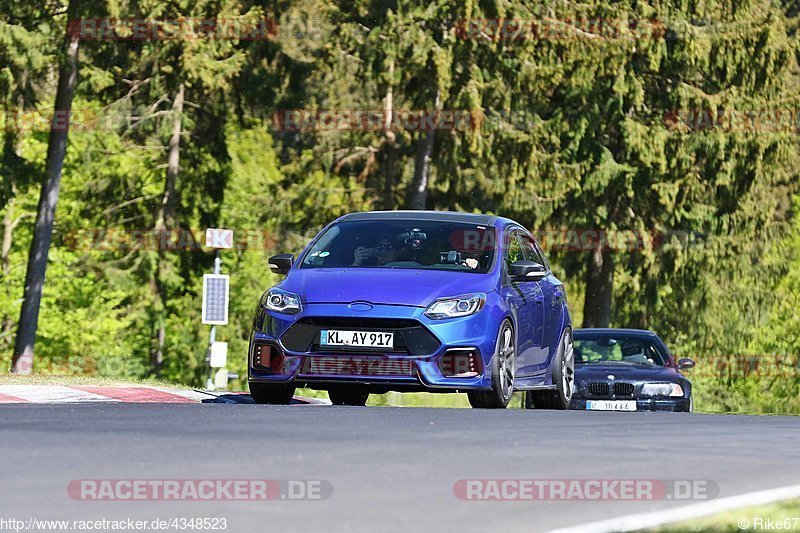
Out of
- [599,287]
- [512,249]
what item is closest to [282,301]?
[512,249]

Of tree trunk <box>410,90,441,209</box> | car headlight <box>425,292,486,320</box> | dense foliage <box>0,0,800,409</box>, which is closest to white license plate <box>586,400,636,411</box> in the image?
car headlight <box>425,292,486,320</box>

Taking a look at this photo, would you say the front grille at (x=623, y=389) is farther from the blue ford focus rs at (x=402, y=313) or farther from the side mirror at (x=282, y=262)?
the side mirror at (x=282, y=262)

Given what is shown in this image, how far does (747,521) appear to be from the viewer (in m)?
7.32

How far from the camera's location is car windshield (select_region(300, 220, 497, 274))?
15.3 meters

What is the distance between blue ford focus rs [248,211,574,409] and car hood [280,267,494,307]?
0.5 inches

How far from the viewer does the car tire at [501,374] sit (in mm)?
14742

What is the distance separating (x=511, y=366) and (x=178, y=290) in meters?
38.7

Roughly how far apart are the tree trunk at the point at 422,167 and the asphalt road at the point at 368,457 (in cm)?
2628

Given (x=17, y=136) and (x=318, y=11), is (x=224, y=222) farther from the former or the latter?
(x=17, y=136)

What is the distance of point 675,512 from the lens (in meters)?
7.35

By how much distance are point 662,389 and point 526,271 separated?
17.8 ft

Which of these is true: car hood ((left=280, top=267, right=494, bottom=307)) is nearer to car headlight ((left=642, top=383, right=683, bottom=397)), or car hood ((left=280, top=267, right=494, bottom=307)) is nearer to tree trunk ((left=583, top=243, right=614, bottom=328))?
car headlight ((left=642, top=383, right=683, bottom=397))

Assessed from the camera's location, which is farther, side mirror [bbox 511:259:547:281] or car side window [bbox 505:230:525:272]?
car side window [bbox 505:230:525:272]

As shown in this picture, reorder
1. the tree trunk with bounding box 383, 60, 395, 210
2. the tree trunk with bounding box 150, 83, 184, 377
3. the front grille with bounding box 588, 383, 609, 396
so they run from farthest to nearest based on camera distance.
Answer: the tree trunk with bounding box 150, 83, 184, 377 → the tree trunk with bounding box 383, 60, 395, 210 → the front grille with bounding box 588, 383, 609, 396
